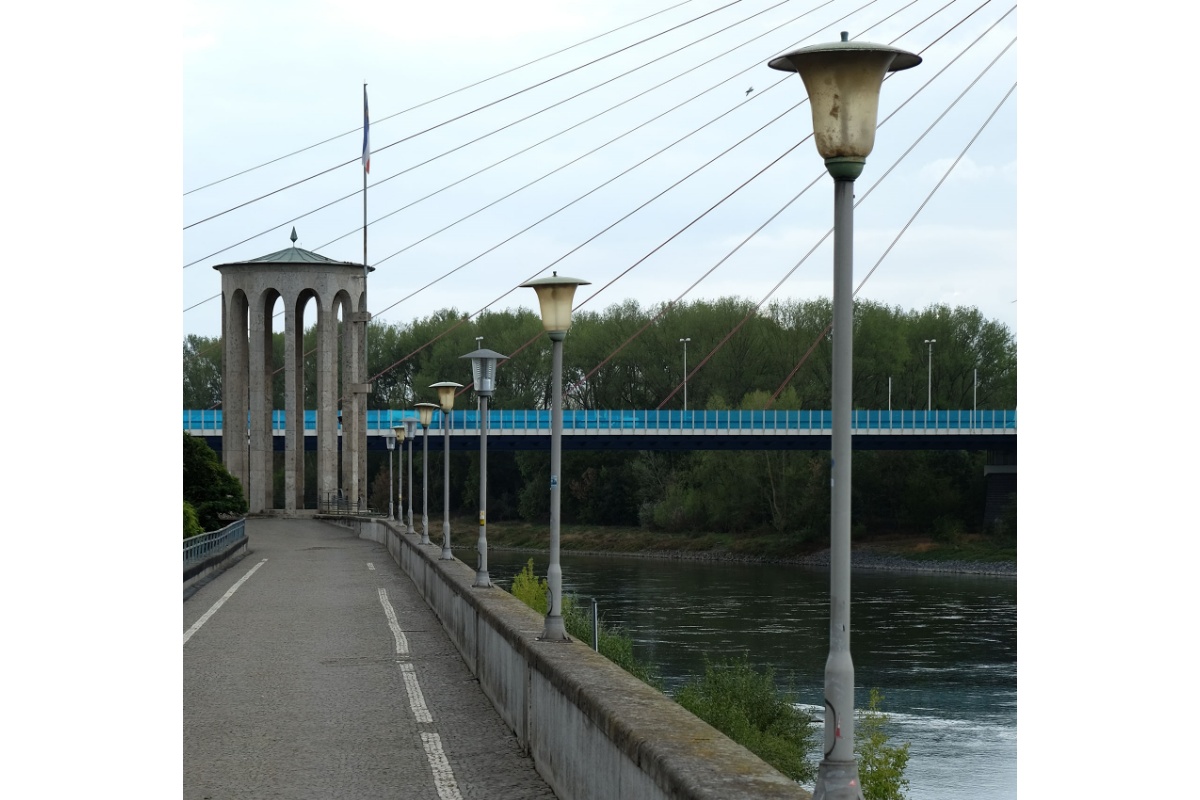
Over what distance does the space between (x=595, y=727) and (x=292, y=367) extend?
68.2 m

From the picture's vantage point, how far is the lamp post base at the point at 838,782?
6180 millimetres

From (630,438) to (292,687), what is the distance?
62.8 metres

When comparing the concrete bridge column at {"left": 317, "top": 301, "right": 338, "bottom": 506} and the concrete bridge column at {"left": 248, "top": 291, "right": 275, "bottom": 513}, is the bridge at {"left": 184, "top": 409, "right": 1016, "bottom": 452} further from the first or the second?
the concrete bridge column at {"left": 248, "top": 291, "right": 275, "bottom": 513}

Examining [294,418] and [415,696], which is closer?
[415,696]

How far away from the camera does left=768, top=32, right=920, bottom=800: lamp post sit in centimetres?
635

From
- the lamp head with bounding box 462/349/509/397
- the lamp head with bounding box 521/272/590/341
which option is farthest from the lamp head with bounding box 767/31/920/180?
the lamp head with bounding box 462/349/509/397

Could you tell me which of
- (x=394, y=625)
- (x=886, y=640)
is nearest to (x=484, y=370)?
(x=394, y=625)

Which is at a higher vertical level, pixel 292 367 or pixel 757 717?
pixel 292 367

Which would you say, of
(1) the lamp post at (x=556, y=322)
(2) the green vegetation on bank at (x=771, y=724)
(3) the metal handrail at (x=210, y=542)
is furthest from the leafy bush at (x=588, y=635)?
(1) the lamp post at (x=556, y=322)

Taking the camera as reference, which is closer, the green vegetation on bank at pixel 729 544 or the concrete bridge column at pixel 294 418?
the concrete bridge column at pixel 294 418

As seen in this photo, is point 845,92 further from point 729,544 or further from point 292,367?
point 729,544

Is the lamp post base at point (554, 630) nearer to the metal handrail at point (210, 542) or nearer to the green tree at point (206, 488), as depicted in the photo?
the metal handrail at point (210, 542)

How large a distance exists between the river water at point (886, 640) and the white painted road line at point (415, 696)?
1092 cm

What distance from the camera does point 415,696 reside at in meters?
15.1
